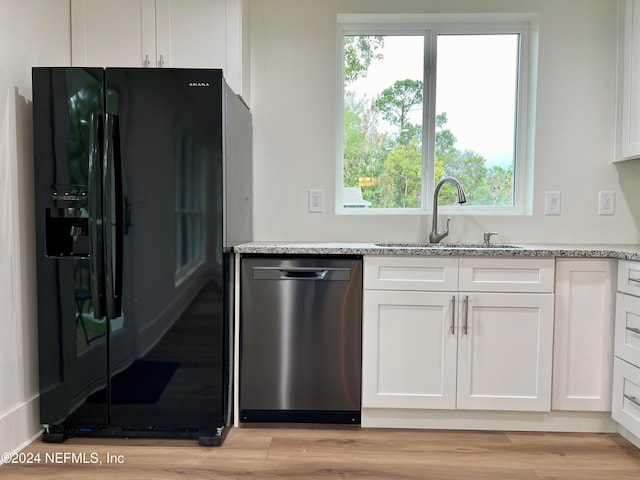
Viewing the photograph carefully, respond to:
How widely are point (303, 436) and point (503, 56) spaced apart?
242 centimetres

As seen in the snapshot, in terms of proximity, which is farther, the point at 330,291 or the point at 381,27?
the point at 381,27

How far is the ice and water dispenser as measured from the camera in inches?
70.3

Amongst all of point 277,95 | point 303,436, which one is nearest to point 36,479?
point 303,436

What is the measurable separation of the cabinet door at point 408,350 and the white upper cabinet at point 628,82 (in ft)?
4.38

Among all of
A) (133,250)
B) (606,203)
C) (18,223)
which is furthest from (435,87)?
(18,223)

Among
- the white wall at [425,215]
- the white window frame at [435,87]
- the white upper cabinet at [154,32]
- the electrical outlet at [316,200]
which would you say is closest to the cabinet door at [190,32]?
the white upper cabinet at [154,32]

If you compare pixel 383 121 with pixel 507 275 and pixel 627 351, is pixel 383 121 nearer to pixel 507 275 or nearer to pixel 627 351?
pixel 507 275

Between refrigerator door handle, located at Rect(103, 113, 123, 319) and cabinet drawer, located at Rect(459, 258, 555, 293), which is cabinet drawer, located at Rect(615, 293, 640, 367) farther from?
refrigerator door handle, located at Rect(103, 113, 123, 319)

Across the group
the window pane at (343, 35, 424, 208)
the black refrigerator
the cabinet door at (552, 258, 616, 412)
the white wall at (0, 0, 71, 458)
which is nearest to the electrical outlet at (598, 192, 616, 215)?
the cabinet door at (552, 258, 616, 412)

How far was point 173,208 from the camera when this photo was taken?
1.79m

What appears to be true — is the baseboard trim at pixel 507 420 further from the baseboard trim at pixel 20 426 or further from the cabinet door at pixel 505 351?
the baseboard trim at pixel 20 426

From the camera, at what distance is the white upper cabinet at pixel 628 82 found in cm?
215

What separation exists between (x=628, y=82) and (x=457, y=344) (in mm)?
1685

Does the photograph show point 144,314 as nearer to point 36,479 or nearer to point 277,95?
point 36,479
